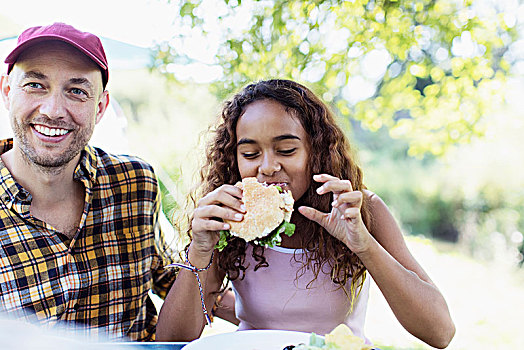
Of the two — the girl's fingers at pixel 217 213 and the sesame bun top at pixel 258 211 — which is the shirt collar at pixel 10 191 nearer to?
the girl's fingers at pixel 217 213

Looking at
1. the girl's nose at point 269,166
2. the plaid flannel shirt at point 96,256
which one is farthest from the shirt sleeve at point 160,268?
the girl's nose at point 269,166

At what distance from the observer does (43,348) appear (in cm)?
66

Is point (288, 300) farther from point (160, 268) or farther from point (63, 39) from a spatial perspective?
point (63, 39)

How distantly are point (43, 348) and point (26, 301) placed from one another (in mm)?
1616

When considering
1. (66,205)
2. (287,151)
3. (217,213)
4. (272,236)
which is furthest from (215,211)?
(66,205)

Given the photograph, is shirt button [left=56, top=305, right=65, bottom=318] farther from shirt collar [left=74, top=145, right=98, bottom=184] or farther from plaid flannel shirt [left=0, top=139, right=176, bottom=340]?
shirt collar [left=74, top=145, right=98, bottom=184]

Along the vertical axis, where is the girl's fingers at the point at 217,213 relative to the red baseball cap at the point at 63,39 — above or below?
below

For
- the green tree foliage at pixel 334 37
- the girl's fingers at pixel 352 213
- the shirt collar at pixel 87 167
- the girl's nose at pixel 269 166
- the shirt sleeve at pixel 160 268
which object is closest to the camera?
the girl's fingers at pixel 352 213

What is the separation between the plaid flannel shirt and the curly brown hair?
1.57ft

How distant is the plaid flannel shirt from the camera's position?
2.07m

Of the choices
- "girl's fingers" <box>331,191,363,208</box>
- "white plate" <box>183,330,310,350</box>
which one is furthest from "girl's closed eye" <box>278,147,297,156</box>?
"white plate" <box>183,330,310,350</box>

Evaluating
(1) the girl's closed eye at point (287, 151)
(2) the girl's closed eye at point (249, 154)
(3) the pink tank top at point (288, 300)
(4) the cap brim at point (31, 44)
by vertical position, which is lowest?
(3) the pink tank top at point (288, 300)

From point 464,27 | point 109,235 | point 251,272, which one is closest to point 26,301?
point 109,235

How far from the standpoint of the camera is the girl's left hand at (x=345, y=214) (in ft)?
5.87
